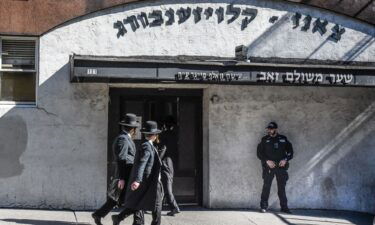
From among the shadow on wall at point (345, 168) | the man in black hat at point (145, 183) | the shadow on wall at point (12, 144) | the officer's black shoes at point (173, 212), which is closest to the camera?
the man in black hat at point (145, 183)

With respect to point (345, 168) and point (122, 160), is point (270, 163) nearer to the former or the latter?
point (345, 168)

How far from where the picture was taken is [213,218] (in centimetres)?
1050

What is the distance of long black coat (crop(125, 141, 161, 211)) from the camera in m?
8.22

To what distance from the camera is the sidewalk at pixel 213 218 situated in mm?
9750

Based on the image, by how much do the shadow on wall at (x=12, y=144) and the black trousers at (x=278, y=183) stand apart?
4765mm

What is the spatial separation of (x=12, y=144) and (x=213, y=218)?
4.02 m

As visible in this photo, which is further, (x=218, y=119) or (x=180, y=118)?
(x=180, y=118)

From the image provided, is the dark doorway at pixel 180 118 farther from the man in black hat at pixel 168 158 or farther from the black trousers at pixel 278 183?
the black trousers at pixel 278 183

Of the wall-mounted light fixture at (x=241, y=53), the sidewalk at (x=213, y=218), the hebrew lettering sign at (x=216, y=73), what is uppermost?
the wall-mounted light fixture at (x=241, y=53)

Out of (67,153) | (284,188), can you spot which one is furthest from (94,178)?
(284,188)

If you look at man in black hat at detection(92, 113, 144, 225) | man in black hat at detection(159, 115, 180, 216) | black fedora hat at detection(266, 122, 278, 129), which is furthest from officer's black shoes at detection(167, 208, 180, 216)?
black fedora hat at detection(266, 122, 278, 129)

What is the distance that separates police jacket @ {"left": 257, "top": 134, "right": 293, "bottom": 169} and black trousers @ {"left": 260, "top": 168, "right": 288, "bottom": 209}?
0.77ft

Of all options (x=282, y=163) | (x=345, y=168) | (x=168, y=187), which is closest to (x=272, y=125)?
(x=282, y=163)

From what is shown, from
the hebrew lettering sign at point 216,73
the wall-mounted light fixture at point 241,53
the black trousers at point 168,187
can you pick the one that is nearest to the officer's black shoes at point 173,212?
the black trousers at point 168,187
